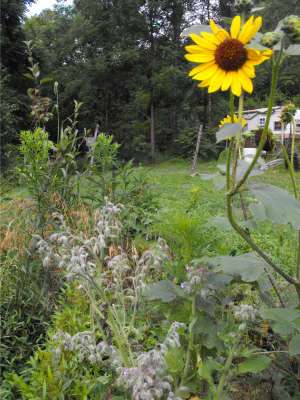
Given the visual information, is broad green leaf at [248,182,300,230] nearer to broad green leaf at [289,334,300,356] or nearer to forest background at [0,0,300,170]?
broad green leaf at [289,334,300,356]

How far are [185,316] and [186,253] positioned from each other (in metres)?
0.28

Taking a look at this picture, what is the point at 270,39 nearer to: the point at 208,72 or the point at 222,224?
the point at 208,72

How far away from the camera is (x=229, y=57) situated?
782mm

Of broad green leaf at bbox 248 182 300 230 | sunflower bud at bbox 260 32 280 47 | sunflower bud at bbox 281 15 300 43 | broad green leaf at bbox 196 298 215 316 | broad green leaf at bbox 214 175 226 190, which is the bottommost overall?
broad green leaf at bbox 196 298 215 316

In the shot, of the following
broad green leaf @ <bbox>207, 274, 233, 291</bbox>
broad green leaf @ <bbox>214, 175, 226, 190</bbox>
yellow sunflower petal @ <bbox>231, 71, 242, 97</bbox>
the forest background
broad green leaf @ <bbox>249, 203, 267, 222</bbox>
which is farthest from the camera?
the forest background

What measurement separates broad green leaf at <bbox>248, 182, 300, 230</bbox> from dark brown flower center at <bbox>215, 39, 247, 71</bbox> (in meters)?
0.34

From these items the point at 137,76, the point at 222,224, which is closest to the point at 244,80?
the point at 222,224

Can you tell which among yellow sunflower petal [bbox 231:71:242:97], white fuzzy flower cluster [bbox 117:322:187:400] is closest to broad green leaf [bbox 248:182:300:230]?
yellow sunflower petal [bbox 231:71:242:97]

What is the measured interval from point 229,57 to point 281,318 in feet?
2.72

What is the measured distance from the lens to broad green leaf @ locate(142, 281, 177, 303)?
3.73 ft

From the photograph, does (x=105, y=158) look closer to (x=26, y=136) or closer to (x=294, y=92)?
(x=26, y=136)

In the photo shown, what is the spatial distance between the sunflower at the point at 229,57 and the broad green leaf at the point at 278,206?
286 mm

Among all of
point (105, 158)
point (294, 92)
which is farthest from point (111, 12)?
point (105, 158)

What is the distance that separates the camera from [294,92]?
26016 millimetres
